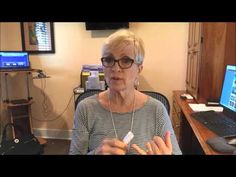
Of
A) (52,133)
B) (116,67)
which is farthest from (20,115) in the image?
(116,67)

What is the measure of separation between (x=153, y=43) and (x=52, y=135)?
1.77 metres

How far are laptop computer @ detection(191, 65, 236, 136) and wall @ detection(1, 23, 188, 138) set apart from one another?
118 cm

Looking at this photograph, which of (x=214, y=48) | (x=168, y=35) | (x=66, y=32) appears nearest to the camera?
(x=214, y=48)

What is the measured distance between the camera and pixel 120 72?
987 millimetres

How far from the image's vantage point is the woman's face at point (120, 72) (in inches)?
37.7

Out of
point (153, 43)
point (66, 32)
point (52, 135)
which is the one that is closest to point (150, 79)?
point (153, 43)

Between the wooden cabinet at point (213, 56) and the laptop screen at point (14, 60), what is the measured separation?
1888mm

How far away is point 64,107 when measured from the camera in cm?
290

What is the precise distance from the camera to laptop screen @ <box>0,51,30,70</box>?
247 centimetres

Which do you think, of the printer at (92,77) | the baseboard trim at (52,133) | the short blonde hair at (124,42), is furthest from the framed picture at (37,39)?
the short blonde hair at (124,42)

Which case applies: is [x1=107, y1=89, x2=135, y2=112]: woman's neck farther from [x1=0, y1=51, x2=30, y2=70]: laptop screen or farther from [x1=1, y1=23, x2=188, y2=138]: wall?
[x1=0, y1=51, x2=30, y2=70]: laptop screen

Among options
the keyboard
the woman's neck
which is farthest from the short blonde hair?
the keyboard
